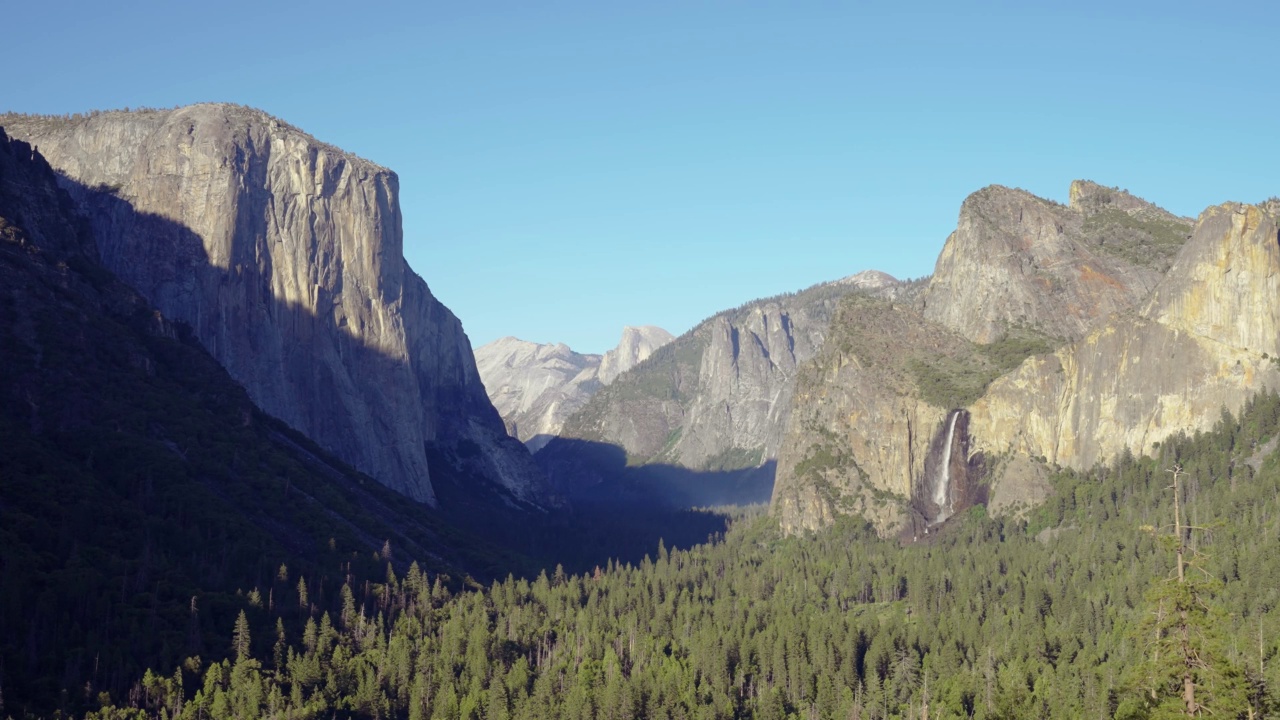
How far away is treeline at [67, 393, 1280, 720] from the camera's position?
424ft

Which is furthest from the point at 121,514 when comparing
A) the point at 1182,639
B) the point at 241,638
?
the point at 1182,639

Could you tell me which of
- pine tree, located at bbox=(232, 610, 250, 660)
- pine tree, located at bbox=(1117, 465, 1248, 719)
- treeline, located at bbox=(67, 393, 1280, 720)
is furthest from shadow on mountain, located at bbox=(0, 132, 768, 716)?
pine tree, located at bbox=(1117, 465, 1248, 719)

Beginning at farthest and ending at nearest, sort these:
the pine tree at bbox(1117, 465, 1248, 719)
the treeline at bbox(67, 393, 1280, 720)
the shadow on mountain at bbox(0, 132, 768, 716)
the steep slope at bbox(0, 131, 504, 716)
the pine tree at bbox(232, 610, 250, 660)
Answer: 1. the pine tree at bbox(232, 610, 250, 660)
2. the treeline at bbox(67, 393, 1280, 720)
3. the shadow on mountain at bbox(0, 132, 768, 716)
4. the steep slope at bbox(0, 131, 504, 716)
5. the pine tree at bbox(1117, 465, 1248, 719)

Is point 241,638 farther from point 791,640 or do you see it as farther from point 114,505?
point 791,640

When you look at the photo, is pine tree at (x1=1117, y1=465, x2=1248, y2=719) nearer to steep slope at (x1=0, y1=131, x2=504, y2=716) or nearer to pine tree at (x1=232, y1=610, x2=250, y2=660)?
steep slope at (x1=0, y1=131, x2=504, y2=716)

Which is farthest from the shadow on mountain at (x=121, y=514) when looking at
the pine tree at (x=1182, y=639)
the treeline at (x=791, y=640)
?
the pine tree at (x=1182, y=639)

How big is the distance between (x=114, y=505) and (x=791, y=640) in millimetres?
79576

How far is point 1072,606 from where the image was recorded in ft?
531

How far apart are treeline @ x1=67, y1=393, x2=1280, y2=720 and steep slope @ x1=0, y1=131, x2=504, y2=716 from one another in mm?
5934

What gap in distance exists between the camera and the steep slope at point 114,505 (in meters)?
127

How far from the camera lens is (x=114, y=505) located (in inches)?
6083

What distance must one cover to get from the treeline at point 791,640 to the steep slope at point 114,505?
19.5 ft

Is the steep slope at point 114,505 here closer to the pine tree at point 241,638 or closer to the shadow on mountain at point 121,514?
the shadow on mountain at point 121,514

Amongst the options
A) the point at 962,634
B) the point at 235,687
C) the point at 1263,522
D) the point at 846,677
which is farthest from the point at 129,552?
the point at 1263,522
